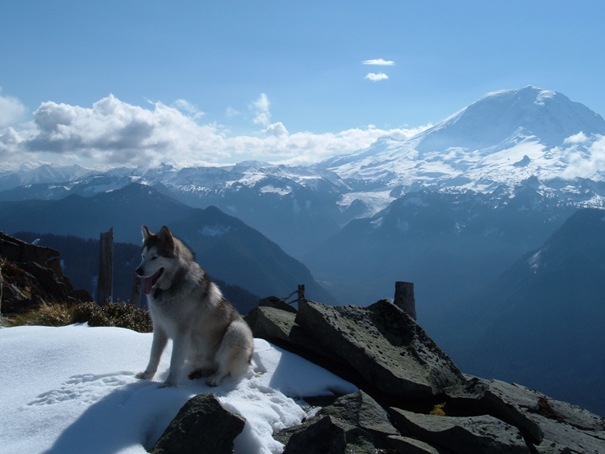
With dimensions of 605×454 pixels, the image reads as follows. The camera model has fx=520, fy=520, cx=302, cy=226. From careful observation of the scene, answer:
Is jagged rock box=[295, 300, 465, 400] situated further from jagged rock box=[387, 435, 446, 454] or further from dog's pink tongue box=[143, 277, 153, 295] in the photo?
dog's pink tongue box=[143, 277, 153, 295]

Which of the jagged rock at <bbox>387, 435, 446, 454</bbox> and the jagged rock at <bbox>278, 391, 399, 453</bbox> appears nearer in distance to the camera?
the jagged rock at <bbox>278, 391, 399, 453</bbox>

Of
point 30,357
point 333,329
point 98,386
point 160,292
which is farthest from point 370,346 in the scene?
point 30,357

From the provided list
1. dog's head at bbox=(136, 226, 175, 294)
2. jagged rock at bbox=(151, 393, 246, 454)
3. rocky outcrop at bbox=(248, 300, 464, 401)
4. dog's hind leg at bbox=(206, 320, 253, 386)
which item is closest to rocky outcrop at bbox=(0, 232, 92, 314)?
rocky outcrop at bbox=(248, 300, 464, 401)

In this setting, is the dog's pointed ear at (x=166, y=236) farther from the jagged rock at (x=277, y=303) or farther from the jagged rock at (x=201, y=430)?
the jagged rock at (x=277, y=303)

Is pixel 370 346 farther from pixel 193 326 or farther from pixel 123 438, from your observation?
pixel 123 438

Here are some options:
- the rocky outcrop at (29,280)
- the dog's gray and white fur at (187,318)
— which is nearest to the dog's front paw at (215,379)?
the dog's gray and white fur at (187,318)

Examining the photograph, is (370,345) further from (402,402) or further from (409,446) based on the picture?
(409,446)
